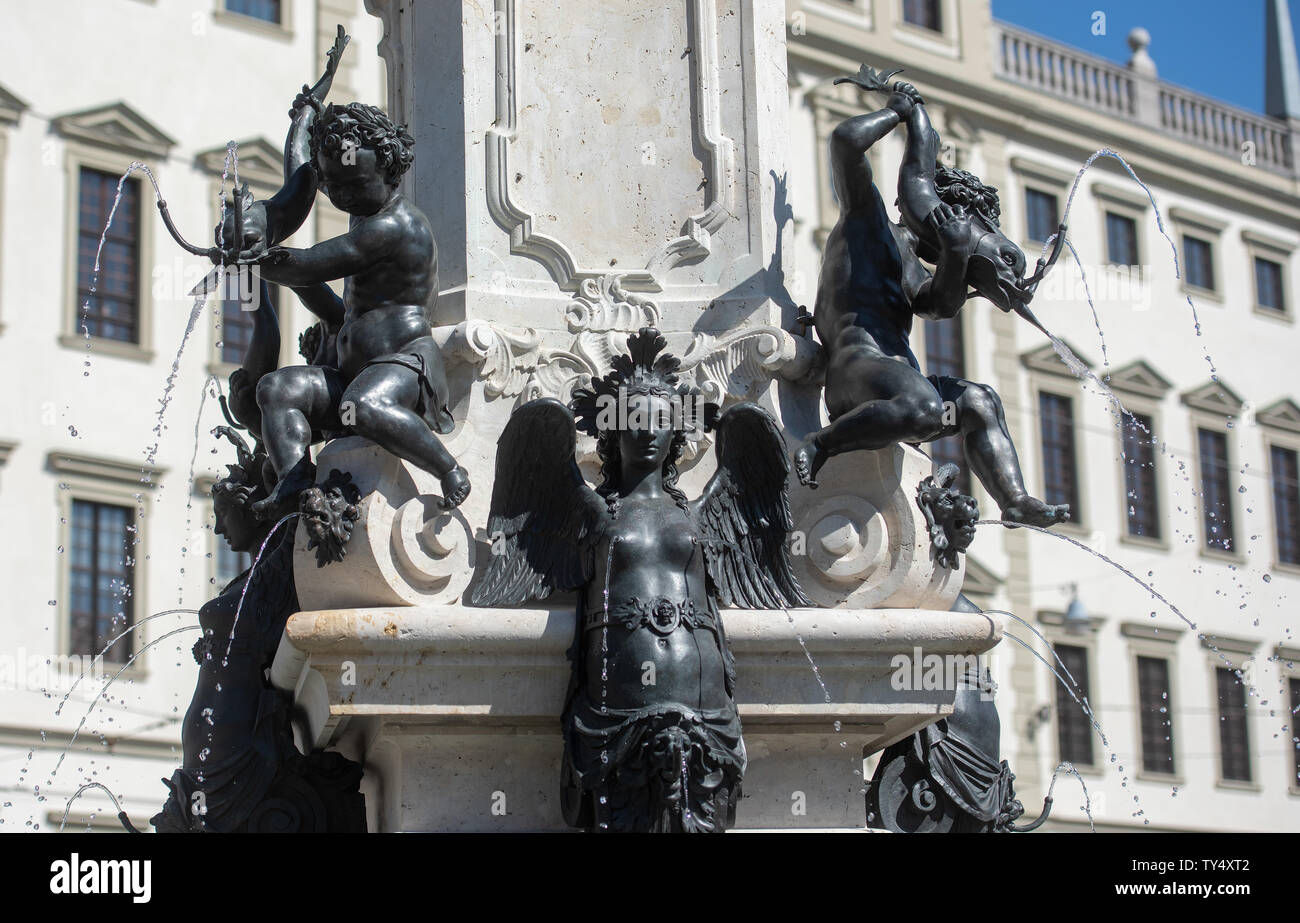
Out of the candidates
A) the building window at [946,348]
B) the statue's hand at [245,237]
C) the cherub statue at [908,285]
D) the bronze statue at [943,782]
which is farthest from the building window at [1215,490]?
the statue's hand at [245,237]

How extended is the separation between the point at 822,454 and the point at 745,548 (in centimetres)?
38

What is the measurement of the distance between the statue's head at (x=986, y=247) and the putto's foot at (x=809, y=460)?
73 cm

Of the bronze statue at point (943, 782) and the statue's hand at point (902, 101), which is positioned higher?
the statue's hand at point (902, 101)

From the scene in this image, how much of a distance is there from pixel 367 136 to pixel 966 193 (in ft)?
6.25

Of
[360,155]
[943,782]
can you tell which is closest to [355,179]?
[360,155]

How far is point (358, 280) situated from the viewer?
712 centimetres

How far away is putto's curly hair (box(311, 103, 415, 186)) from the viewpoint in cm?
703

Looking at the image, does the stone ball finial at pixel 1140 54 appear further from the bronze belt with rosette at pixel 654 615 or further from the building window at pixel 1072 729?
the bronze belt with rosette at pixel 654 615

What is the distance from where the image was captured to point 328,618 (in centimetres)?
652

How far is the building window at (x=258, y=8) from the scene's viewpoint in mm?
30938

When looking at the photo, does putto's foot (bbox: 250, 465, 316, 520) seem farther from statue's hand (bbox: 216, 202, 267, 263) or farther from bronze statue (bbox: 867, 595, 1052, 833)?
bronze statue (bbox: 867, 595, 1052, 833)

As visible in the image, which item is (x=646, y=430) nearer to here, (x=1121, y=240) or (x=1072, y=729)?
(x=1072, y=729)

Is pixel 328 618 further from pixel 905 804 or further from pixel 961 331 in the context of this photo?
pixel 961 331
